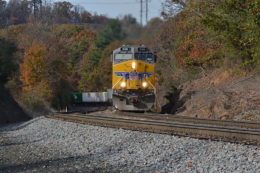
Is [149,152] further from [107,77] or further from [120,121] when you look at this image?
[107,77]

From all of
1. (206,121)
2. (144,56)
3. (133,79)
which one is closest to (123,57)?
(144,56)

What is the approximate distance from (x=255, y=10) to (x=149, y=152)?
11.7 meters

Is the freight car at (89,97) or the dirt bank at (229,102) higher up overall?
the dirt bank at (229,102)

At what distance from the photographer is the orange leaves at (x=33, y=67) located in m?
37.0

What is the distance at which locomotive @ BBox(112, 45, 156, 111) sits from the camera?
1888 centimetres

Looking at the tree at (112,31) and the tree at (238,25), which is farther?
the tree at (238,25)

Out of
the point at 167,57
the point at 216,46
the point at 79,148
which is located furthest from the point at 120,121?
the point at 167,57

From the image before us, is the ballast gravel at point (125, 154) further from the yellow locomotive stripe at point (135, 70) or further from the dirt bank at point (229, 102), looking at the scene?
the yellow locomotive stripe at point (135, 70)

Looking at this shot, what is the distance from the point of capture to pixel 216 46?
2586cm

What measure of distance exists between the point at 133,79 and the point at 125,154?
10932 millimetres

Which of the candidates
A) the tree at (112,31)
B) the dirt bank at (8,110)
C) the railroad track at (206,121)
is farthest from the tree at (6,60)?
the tree at (112,31)

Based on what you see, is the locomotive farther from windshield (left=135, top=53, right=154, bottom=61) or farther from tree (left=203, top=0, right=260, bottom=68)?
tree (left=203, top=0, right=260, bottom=68)

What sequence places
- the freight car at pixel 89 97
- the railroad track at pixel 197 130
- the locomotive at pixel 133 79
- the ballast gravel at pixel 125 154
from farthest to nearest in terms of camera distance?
the freight car at pixel 89 97 → the locomotive at pixel 133 79 → the railroad track at pixel 197 130 → the ballast gravel at pixel 125 154

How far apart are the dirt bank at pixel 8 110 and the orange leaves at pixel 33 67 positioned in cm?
299
